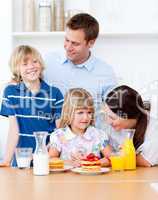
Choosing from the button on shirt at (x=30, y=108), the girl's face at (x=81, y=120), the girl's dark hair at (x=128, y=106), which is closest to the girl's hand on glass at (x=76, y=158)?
the girl's face at (x=81, y=120)

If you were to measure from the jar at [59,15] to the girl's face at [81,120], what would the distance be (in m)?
0.99

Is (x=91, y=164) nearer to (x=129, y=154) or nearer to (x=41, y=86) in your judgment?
(x=129, y=154)

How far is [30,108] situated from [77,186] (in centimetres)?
93

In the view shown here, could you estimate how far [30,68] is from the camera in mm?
2439

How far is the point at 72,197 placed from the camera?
1442 mm

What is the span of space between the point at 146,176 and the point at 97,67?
110 cm

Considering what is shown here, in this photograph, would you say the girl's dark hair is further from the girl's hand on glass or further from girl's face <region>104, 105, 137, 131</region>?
the girl's hand on glass

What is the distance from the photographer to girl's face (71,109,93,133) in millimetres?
2270

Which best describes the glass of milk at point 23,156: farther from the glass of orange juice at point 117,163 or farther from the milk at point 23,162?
the glass of orange juice at point 117,163

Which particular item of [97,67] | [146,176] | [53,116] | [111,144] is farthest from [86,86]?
[146,176]

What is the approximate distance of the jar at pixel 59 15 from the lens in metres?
3.09

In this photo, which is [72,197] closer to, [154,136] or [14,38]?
[154,136]

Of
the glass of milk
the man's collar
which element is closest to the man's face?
the man's collar

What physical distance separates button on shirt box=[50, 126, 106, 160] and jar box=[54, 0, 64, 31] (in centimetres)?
104
